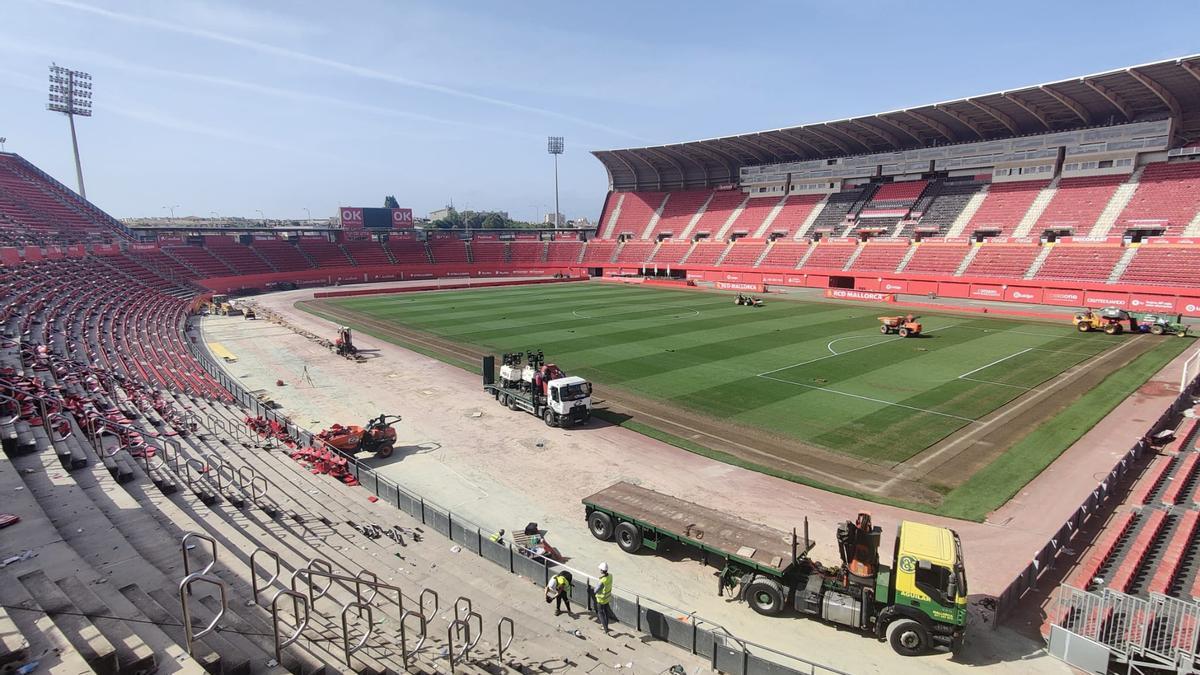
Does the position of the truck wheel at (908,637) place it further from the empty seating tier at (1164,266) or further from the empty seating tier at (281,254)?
the empty seating tier at (281,254)

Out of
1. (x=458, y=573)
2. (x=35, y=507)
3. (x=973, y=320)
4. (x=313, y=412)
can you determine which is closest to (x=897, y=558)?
(x=458, y=573)

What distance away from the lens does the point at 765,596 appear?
39.8 ft

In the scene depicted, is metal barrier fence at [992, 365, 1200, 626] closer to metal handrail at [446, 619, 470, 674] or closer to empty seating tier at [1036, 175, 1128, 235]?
metal handrail at [446, 619, 470, 674]

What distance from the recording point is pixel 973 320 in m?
47.3

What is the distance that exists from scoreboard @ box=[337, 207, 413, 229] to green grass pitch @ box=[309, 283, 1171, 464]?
43.0m

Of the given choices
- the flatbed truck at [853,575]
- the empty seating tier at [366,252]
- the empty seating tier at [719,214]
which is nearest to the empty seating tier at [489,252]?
the empty seating tier at [366,252]

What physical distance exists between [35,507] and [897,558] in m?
15.1

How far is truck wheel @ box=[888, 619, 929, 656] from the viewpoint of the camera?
10945 mm

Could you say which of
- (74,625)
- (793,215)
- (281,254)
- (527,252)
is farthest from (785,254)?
(74,625)

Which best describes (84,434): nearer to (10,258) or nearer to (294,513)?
(294,513)

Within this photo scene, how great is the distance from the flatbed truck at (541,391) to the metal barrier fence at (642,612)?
730 centimetres

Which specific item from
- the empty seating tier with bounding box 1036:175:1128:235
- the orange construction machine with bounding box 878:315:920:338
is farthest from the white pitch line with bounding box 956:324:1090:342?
the empty seating tier with bounding box 1036:175:1128:235

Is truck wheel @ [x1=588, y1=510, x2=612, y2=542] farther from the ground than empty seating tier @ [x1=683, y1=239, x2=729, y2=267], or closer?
closer

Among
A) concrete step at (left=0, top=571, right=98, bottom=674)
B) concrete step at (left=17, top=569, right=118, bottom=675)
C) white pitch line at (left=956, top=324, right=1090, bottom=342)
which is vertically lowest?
white pitch line at (left=956, top=324, right=1090, bottom=342)
